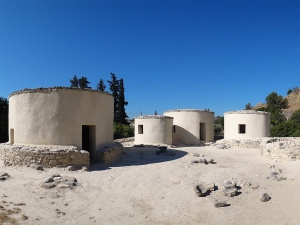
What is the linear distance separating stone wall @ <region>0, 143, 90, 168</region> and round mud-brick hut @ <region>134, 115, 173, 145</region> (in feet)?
30.6

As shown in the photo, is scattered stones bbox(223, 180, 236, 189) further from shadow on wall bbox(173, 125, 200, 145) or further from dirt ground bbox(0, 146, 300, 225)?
shadow on wall bbox(173, 125, 200, 145)

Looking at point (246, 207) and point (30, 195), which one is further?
point (30, 195)

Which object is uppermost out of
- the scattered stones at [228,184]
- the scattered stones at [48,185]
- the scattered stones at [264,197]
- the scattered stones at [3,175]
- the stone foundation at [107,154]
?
the stone foundation at [107,154]

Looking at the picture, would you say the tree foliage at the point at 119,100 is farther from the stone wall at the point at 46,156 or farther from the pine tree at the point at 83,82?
the stone wall at the point at 46,156

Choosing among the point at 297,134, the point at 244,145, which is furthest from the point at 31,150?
the point at 297,134

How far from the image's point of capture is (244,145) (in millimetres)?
19297

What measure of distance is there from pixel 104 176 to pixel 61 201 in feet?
8.24

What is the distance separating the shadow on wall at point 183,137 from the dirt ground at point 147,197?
10.6 m

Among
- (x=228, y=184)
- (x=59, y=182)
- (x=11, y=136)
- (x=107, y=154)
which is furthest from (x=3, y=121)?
(x=228, y=184)

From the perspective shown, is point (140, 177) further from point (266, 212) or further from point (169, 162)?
point (266, 212)

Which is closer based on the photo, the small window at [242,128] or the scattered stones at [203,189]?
the scattered stones at [203,189]

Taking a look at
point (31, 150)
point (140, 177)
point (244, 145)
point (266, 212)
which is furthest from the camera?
point (244, 145)

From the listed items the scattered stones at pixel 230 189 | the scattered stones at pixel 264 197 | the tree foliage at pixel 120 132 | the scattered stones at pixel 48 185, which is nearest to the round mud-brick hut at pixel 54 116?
the scattered stones at pixel 48 185

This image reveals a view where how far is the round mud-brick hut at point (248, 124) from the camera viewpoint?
2094cm
